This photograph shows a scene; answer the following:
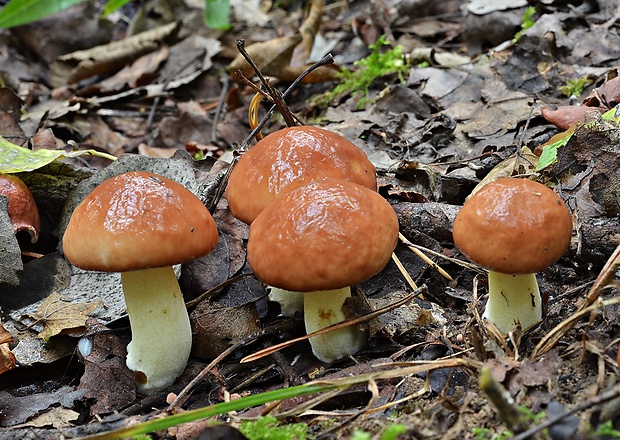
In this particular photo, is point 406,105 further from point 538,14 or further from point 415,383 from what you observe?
point 415,383

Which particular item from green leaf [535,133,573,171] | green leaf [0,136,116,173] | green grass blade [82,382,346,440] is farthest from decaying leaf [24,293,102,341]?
green leaf [535,133,573,171]

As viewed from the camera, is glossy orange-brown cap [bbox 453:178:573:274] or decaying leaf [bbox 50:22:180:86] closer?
glossy orange-brown cap [bbox 453:178:573:274]

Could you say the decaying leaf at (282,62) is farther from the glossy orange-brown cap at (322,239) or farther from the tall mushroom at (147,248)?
the glossy orange-brown cap at (322,239)

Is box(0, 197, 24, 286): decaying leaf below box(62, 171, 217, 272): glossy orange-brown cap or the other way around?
below

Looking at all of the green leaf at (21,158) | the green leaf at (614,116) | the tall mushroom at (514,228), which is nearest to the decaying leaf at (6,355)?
the green leaf at (21,158)

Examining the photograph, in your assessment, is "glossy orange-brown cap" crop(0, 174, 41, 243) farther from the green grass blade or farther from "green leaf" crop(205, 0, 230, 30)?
"green leaf" crop(205, 0, 230, 30)

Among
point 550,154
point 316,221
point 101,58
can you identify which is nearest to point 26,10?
point 101,58
